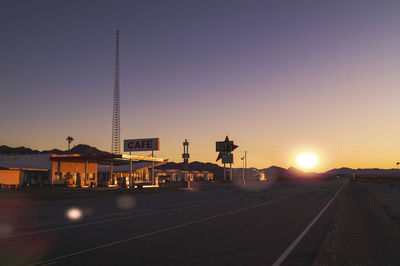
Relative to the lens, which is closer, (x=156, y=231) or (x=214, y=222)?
(x=156, y=231)

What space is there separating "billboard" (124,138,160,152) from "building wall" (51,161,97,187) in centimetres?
889

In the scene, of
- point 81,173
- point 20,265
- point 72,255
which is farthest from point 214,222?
point 81,173

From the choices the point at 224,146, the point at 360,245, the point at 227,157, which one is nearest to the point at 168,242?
the point at 360,245

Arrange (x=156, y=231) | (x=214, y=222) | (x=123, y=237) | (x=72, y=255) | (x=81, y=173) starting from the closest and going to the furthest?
1. (x=72, y=255)
2. (x=123, y=237)
3. (x=156, y=231)
4. (x=214, y=222)
5. (x=81, y=173)

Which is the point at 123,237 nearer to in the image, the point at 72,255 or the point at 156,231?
the point at 156,231

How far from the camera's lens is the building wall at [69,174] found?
5930 centimetres

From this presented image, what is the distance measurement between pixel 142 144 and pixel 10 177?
74.9 ft

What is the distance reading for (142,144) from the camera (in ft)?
216

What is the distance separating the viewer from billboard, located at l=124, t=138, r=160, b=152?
6506 cm

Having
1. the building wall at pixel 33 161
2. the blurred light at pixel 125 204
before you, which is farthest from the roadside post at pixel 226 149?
the blurred light at pixel 125 204

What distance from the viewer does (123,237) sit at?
1108 cm

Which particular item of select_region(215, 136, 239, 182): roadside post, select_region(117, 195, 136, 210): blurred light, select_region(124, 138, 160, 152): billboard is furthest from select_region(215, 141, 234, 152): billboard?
select_region(117, 195, 136, 210): blurred light

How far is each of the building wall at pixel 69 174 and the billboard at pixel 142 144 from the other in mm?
8885

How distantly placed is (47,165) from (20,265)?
185ft
